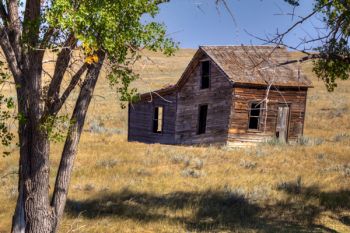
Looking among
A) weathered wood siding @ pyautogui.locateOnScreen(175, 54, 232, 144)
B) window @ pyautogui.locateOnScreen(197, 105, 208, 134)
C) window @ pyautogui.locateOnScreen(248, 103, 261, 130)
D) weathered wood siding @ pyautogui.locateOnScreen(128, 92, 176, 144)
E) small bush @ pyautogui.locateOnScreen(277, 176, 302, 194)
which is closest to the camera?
small bush @ pyautogui.locateOnScreen(277, 176, 302, 194)

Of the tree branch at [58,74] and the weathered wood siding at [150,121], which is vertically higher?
the tree branch at [58,74]

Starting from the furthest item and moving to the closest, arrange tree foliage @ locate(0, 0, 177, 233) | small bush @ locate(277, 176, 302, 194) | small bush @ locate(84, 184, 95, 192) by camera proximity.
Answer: small bush @ locate(84, 184, 95, 192)
small bush @ locate(277, 176, 302, 194)
tree foliage @ locate(0, 0, 177, 233)

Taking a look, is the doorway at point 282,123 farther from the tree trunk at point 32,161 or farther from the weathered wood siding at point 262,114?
the tree trunk at point 32,161

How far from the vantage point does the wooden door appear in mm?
26828

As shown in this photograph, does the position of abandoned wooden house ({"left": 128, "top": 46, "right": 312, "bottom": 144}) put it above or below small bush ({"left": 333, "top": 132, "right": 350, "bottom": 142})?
above

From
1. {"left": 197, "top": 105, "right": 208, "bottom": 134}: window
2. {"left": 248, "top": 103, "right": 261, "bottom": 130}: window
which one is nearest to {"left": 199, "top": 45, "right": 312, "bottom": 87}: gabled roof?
{"left": 248, "top": 103, "right": 261, "bottom": 130}: window

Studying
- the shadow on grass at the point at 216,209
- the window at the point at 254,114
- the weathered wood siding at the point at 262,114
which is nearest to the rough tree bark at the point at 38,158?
the shadow on grass at the point at 216,209

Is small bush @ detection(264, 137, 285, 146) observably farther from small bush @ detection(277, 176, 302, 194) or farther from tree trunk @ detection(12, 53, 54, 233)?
tree trunk @ detection(12, 53, 54, 233)

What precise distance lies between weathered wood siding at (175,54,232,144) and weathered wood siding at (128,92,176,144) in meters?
0.62

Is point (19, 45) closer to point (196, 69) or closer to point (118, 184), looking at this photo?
point (118, 184)

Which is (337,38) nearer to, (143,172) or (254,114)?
(143,172)

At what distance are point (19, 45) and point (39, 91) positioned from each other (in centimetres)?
91

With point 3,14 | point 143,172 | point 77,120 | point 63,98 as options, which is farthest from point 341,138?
point 3,14

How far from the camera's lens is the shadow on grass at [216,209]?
1213 cm
